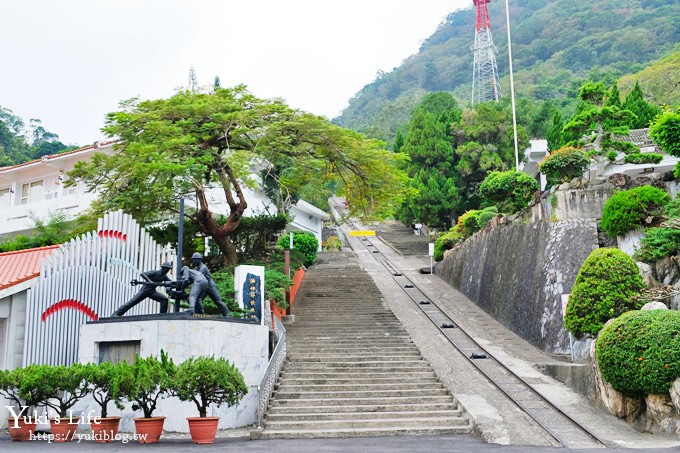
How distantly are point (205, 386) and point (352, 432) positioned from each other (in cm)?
290

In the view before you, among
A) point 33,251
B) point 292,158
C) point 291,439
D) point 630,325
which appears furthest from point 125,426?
point 292,158

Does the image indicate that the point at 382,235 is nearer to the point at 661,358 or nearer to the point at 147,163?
the point at 147,163

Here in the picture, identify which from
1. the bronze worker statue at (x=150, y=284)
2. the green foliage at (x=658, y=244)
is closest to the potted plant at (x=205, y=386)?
the bronze worker statue at (x=150, y=284)

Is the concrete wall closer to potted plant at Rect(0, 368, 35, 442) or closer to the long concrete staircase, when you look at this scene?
the long concrete staircase

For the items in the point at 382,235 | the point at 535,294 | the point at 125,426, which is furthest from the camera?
the point at 382,235

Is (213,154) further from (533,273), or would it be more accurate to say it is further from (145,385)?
(145,385)

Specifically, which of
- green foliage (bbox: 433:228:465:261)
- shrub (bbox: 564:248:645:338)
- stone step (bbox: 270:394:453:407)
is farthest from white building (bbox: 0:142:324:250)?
shrub (bbox: 564:248:645:338)

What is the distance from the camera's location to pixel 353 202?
23.5 m

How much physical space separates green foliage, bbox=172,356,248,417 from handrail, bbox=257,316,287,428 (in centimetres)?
169

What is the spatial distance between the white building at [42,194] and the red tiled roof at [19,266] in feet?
36.7

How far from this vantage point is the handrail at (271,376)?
12.3 metres

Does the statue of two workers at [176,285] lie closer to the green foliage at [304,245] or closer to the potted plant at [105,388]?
the potted plant at [105,388]

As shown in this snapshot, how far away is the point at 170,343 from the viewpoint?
1231 cm

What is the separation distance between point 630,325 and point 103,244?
35.4 feet
